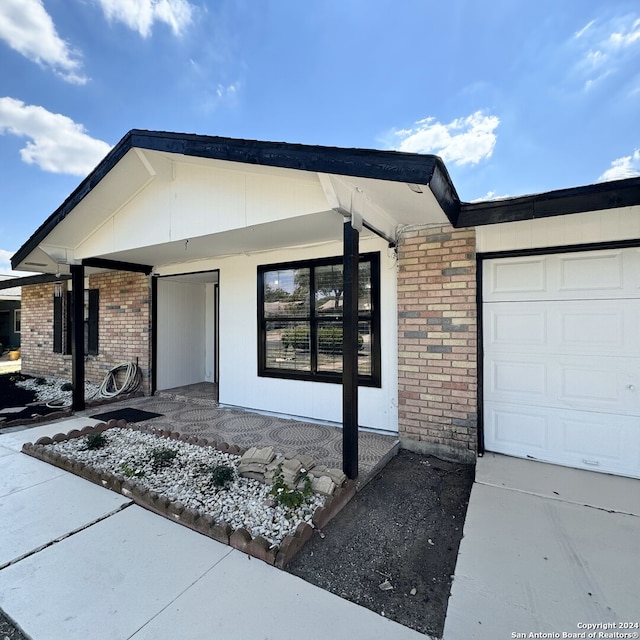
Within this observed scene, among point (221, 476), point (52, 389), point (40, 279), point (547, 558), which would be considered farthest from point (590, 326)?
point (40, 279)

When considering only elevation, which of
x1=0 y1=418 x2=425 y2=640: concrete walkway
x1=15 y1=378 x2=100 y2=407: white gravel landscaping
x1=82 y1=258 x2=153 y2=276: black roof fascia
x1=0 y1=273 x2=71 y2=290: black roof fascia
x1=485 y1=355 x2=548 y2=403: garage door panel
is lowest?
x1=0 y1=418 x2=425 y2=640: concrete walkway

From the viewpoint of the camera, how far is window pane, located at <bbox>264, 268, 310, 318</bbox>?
5102mm

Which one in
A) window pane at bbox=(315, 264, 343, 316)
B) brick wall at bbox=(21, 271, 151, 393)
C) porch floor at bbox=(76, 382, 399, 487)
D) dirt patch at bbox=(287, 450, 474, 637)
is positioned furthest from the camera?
brick wall at bbox=(21, 271, 151, 393)

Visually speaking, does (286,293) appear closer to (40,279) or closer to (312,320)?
(312,320)

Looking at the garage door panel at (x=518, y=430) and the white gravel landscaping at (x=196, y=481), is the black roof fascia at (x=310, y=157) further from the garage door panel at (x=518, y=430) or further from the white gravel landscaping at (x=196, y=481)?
the white gravel landscaping at (x=196, y=481)

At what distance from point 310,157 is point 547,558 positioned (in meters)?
3.37

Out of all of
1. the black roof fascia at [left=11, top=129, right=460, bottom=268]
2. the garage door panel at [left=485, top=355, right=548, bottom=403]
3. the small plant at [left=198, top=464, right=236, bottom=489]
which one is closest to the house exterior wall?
the black roof fascia at [left=11, top=129, right=460, bottom=268]

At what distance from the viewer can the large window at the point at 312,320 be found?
14.8 ft

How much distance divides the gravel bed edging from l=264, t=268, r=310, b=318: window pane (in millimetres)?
2124

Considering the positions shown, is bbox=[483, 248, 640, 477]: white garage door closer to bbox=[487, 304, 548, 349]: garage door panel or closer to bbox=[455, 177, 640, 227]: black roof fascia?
bbox=[487, 304, 548, 349]: garage door panel

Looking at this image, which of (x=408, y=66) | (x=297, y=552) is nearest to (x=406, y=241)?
(x=297, y=552)

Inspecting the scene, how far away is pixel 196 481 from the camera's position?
127 inches

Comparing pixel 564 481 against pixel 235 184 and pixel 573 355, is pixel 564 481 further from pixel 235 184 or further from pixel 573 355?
pixel 235 184

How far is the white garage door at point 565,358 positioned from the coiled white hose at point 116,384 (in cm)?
637
